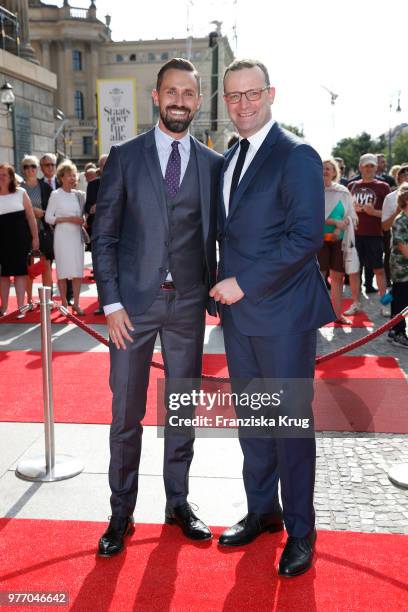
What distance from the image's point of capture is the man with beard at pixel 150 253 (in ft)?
9.64

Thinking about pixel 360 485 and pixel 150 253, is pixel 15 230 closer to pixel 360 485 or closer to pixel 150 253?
pixel 150 253

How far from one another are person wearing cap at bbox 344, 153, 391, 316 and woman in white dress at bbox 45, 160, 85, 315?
12.9 ft

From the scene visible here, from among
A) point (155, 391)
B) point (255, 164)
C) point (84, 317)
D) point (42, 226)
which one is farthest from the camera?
point (42, 226)

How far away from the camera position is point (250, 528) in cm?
312

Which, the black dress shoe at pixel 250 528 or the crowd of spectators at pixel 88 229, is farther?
the crowd of spectators at pixel 88 229

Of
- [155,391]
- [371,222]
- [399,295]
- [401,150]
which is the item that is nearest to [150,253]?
[155,391]

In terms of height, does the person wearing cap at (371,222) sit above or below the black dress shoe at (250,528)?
above

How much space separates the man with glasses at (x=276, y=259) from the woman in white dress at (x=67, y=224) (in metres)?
5.63

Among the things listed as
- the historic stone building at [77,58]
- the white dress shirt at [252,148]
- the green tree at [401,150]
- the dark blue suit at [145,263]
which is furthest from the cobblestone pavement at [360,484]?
the historic stone building at [77,58]

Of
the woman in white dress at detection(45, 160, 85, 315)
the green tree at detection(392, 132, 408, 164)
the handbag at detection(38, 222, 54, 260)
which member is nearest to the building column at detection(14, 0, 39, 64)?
the handbag at detection(38, 222, 54, 260)

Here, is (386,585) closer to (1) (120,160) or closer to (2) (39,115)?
(1) (120,160)

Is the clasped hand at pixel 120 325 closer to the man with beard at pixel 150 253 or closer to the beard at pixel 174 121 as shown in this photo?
the man with beard at pixel 150 253

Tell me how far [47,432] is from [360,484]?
1.89 meters

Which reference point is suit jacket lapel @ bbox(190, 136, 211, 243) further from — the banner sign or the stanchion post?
the banner sign
